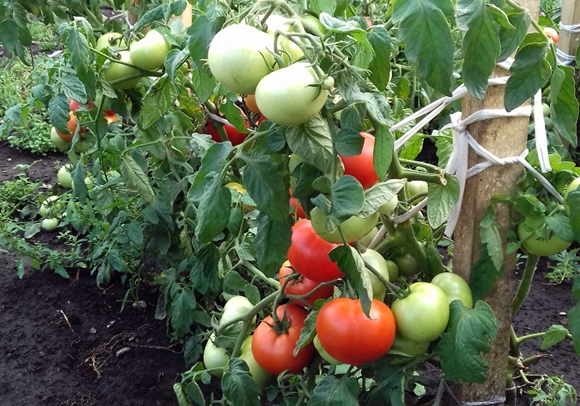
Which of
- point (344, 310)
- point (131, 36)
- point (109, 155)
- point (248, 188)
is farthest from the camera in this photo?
point (109, 155)

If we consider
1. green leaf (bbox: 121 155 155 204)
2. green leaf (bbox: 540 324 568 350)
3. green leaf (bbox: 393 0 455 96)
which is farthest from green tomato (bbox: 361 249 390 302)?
green leaf (bbox: 121 155 155 204)

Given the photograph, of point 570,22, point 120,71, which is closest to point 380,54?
point 120,71

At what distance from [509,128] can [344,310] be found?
15.6 inches

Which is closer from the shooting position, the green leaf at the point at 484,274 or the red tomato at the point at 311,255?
the red tomato at the point at 311,255

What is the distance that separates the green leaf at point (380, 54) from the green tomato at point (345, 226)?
0.20 m

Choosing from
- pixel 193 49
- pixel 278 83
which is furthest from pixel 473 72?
pixel 193 49

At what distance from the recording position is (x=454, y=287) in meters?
0.95

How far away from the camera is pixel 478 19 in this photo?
0.67 meters

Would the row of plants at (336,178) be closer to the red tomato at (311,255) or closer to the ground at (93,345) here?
the red tomato at (311,255)

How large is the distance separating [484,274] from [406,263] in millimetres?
133

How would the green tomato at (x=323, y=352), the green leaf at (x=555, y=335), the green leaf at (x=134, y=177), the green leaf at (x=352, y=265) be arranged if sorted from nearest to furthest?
the green leaf at (x=352, y=265) < the green tomato at (x=323, y=352) < the green leaf at (x=555, y=335) < the green leaf at (x=134, y=177)

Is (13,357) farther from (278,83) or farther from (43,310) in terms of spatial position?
(278,83)

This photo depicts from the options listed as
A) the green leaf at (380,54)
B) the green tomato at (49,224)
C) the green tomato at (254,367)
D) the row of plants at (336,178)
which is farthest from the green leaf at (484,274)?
the green tomato at (49,224)

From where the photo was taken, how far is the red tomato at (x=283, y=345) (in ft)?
3.36
